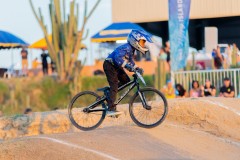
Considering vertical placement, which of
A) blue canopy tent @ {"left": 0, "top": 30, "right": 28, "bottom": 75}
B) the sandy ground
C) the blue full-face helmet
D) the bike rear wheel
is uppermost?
blue canopy tent @ {"left": 0, "top": 30, "right": 28, "bottom": 75}

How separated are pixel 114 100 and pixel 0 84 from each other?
599 inches

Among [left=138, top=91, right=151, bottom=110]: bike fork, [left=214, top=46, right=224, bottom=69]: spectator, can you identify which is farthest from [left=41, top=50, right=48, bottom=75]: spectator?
[left=138, top=91, right=151, bottom=110]: bike fork

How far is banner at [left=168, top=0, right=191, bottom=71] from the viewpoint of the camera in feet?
70.6

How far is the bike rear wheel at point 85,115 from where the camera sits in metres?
12.3

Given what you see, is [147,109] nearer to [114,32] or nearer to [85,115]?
[85,115]

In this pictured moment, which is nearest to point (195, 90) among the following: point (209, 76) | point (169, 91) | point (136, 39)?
point (169, 91)

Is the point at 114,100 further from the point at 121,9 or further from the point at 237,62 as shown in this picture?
the point at 121,9

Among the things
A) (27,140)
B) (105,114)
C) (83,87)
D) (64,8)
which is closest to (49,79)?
(83,87)

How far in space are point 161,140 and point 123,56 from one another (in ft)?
4.57

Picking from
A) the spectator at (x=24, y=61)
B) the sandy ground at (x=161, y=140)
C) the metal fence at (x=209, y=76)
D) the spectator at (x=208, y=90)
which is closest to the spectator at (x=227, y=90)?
the spectator at (x=208, y=90)

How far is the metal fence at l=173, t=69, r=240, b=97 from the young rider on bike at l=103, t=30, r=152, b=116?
9.87 meters

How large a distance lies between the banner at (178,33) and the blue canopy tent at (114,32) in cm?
783

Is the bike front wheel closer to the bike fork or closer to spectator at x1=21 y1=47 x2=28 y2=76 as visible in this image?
the bike fork

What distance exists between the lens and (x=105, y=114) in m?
12.2
